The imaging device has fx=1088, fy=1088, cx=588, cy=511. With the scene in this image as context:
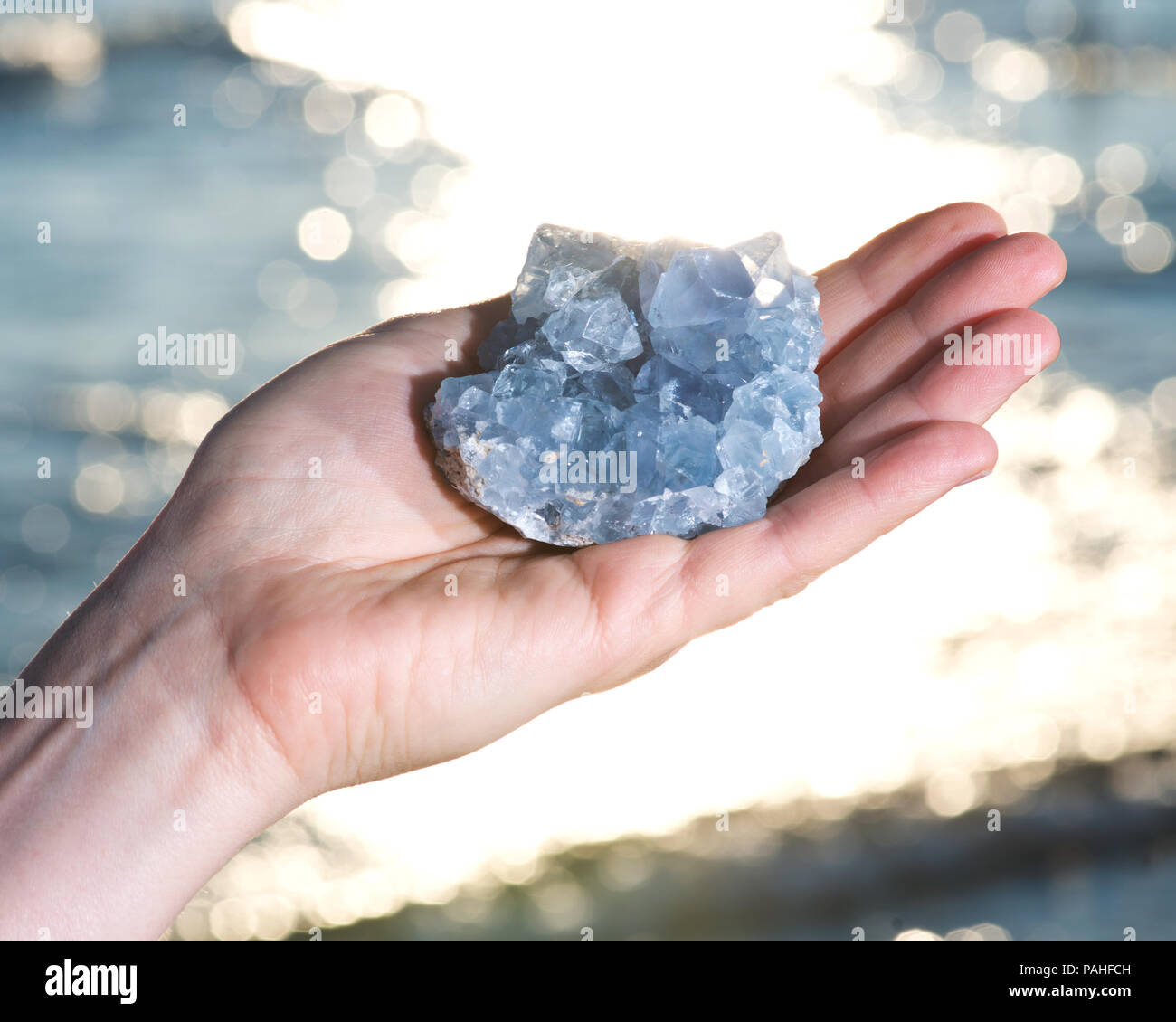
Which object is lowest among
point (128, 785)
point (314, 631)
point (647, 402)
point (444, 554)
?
point (128, 785)

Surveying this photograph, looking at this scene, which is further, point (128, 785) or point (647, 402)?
point (647, 402)

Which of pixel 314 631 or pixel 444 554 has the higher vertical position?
pixel 444 554

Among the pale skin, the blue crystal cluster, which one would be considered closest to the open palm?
the pale skin

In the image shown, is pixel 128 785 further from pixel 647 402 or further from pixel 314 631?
pixel 647 402

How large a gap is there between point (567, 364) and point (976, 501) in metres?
2.86

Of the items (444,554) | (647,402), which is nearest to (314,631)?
(444,554)

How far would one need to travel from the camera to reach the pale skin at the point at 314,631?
7.07 feet

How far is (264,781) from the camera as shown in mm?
2240

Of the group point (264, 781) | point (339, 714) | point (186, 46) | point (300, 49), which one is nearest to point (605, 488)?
point (339, 714)

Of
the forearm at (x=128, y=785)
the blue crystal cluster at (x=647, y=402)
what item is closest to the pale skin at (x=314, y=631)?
the forearm at (x=128, y=785)

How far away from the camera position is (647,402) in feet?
8.65

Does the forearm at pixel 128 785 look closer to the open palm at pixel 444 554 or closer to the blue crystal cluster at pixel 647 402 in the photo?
the open palm at pixel 444 554

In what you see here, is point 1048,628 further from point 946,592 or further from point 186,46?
point 186,46

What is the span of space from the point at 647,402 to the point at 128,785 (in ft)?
4.64
